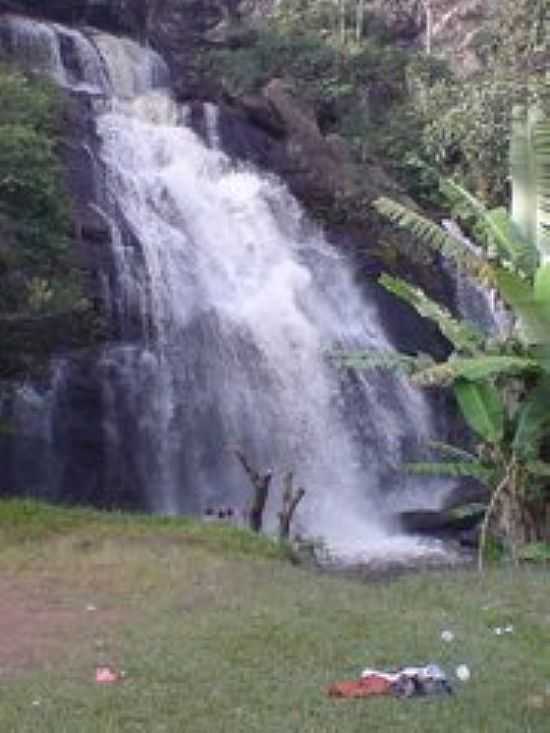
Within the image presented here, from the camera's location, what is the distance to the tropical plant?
12.8 metres

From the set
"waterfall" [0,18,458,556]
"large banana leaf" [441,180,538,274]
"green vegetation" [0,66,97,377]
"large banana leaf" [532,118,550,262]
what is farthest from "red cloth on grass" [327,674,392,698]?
"waterfall" [0,18,458,556]

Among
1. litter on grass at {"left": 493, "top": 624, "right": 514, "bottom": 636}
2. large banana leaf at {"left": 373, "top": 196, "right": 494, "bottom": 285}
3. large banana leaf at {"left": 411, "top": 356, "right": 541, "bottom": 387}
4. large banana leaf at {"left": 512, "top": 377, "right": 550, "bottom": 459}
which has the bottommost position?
litter on grass at {"left": 493, "top": 624, "right": 514, "bottom": 636}

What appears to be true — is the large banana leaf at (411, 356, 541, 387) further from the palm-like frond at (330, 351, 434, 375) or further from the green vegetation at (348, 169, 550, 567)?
the palm-like frond at (330, 351, 434, 375)

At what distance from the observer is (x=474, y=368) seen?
12312 millimetres

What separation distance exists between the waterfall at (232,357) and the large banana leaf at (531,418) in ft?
22.7

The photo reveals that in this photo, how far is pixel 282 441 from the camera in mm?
22984

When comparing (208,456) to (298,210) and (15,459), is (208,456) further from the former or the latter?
(298,210)

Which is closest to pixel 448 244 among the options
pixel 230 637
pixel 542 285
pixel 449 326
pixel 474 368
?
pixel 449 326

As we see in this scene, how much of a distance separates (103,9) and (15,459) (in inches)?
620

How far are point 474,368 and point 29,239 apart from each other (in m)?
8.17

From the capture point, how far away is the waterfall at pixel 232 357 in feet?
71.5

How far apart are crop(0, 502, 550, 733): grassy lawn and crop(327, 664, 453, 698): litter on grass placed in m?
0.13

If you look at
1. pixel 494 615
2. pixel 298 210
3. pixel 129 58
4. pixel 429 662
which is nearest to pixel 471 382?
pixel 494 615

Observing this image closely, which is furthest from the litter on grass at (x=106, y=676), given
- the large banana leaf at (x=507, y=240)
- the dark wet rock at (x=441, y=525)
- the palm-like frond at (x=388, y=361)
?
the dark wet rock at (x=441, y=525)
